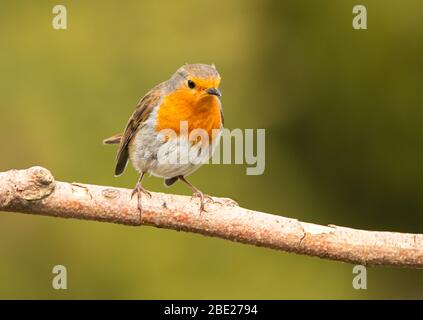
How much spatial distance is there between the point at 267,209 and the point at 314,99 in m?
1.09

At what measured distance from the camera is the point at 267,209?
6.99 m

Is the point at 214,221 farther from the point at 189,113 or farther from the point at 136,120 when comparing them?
the point at 136,120

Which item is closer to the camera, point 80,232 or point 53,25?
point 80,232

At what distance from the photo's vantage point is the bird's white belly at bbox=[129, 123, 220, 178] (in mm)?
4789

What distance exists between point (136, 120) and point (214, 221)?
1.31 meters

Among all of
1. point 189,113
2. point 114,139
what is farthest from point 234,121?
point 189,113

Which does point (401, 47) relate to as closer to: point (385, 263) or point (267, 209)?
point (267, 209)

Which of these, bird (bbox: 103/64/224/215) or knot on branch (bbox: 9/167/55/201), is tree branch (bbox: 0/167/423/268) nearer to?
knot on branch (bbox: 9/167/55/201)

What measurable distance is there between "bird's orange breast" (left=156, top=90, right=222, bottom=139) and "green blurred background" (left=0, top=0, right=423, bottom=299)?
1549 mm

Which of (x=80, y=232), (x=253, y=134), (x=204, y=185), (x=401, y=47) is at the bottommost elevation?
(x=80, y=232)

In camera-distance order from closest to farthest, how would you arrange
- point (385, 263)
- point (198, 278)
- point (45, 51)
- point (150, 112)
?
1. point (385, 263)
2. point (150, 112)
3. point (198, 278)
4. point (45, 51)

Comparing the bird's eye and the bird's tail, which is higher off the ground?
the bird's eye

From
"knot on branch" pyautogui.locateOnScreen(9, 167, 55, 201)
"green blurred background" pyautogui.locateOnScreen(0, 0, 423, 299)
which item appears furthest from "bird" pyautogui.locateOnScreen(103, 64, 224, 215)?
"green blurred background" pyautogui.locateOnScreen(0, 0, 423, 299)

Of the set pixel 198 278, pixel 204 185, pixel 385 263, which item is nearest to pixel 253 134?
pixel 204 185
